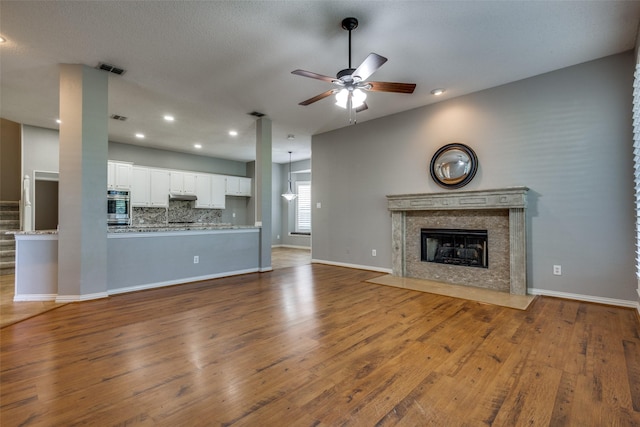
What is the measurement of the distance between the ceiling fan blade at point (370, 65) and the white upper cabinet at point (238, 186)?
264 inches

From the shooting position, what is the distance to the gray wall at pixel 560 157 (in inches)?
134

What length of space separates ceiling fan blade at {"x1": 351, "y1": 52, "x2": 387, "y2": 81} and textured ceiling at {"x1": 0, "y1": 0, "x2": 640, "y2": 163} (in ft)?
1.69

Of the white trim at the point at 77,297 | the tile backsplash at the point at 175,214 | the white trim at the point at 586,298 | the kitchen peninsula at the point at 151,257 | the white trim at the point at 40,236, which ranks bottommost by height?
the white trim at the point at 586,298

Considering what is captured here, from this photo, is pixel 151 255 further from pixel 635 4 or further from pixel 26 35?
pixel 635 4

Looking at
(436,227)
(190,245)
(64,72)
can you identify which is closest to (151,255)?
(190,245)

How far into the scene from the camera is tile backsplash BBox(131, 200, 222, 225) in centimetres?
734

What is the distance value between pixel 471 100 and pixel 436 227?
199 cm

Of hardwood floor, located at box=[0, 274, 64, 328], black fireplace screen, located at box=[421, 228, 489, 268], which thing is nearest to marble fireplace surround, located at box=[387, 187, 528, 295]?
black fireplace screen, located at box=[421, 228, 489, 268]

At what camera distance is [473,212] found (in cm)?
443

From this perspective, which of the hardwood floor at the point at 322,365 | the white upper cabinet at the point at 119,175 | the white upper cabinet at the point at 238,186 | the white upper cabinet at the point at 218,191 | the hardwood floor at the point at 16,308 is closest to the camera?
the hardwood floor at the point at 322,365

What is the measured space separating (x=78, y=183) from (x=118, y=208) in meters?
2.99

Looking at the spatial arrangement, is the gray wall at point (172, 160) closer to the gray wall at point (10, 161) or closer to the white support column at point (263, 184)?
the gray wall at point (10, 161)

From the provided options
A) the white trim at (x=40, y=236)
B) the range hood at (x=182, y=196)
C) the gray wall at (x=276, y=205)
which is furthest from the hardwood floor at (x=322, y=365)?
the gray wall at (x=276, y=205)

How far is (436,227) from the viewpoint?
481 centimetres
